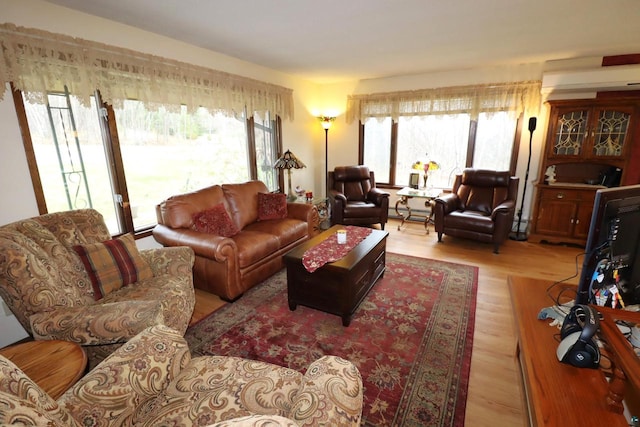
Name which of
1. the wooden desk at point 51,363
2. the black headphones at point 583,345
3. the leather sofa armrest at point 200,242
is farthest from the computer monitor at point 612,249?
the leather sofa armrest at point 200,242

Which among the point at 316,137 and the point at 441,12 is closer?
the point at 441,12

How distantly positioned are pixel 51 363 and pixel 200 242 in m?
1.33

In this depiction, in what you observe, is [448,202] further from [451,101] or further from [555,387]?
[555,387]

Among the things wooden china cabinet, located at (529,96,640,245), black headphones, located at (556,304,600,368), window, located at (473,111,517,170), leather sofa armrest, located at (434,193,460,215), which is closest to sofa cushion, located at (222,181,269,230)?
leather sofa armrest, located at (434,193,460,215)

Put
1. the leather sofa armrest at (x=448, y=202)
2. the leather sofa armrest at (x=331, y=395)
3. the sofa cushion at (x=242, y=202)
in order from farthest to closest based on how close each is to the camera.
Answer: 1. the leather sofa armrest at (x=448, y=202)
2. the sofa cushion at (x=242, y=202)
3. the leather sofa armrest at (x=331, y=395)

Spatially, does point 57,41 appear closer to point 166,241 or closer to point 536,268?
point 166,241

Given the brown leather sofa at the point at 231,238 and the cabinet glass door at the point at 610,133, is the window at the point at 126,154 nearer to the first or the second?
the brown leather sofa at the point at 231,238

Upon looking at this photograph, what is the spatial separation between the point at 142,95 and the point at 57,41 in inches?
25.8

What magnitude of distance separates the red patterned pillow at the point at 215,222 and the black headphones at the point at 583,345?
8.47 feet

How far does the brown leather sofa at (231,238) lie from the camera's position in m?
2.54

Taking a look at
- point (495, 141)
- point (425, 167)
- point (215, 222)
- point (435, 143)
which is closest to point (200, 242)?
point (215, 222)

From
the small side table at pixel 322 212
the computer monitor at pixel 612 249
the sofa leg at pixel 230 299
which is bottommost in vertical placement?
the sofa leg at pixel 230 299

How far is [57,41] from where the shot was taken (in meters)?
2.19

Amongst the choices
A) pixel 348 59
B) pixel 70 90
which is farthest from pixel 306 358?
pixel 348 59
